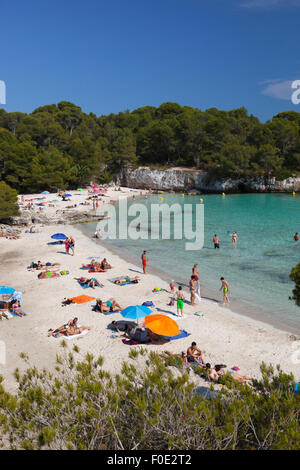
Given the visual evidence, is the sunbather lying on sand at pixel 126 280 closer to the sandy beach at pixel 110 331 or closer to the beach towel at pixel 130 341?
the sandy beach at pixel 110 331

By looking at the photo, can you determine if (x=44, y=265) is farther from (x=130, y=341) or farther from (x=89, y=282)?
(x=130, y=341)

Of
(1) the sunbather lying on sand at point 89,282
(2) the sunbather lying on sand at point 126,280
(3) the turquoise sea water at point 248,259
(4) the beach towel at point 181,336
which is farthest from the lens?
(2) the sunbather lying on sand at point 126,280

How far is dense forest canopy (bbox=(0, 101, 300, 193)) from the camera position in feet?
173

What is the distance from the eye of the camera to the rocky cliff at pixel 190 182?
64.7 m

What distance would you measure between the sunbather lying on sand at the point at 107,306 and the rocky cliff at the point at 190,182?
57635 millimetres

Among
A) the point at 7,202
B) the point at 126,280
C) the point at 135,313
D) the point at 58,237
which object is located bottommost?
the point at 126,280

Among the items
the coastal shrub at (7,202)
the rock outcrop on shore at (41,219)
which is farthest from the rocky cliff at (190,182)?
the coastal shrub at (7,202)

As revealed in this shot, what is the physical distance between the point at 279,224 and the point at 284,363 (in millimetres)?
25942

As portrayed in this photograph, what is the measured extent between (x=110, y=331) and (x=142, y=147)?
69.5 m

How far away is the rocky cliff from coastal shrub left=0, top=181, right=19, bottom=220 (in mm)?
42601

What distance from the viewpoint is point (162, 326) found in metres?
10.2

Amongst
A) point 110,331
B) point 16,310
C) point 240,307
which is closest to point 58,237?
point 16,310

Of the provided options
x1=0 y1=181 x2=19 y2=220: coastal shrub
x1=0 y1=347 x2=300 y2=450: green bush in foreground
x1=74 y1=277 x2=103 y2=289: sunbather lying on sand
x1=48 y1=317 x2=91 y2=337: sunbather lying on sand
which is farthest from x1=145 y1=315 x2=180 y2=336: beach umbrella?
x1=0 y1=181 x2=19 y2=220: coastal shrub
